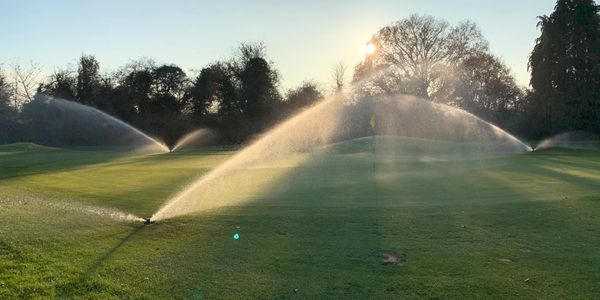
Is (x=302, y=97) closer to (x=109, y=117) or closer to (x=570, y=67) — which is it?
(x=109, y=117)

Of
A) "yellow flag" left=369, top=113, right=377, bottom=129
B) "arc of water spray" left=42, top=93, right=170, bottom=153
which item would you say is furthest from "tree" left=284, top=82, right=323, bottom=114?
"arc of water spray" left=42, top=93, right=170, bottom=153

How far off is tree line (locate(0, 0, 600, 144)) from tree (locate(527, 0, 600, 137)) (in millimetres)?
107

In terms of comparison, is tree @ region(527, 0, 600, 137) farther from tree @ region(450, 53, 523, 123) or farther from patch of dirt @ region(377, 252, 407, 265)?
patch of dirt @ region(377, 252, 407, 265)

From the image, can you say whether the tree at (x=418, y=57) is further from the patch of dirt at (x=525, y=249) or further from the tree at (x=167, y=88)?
the patch of dirt at (x=525, y=249)

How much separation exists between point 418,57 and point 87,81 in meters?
46.5

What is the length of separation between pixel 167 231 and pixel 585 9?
2324 inches

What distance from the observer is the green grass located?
6.98m

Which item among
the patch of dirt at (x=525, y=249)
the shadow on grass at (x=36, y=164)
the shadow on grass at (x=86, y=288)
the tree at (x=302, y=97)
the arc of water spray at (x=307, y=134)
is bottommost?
the patch of dirt at (x=525, y=249)

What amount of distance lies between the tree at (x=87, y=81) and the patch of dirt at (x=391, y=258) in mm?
70758

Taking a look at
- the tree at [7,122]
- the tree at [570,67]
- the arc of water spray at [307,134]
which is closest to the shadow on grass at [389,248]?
the arc of water spray at [307,134]

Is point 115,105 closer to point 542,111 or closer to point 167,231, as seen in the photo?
point 542,111

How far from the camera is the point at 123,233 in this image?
9.66 m

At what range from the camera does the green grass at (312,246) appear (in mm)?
6984

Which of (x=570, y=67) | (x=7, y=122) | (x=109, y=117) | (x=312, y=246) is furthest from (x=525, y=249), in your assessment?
(x=7, y=122)
